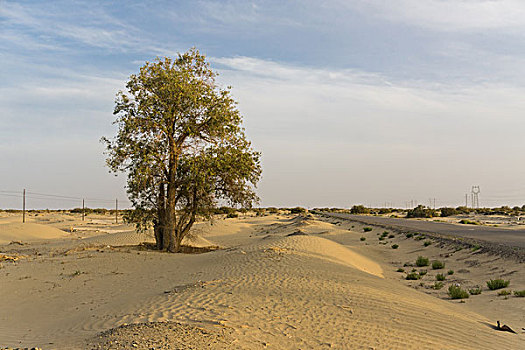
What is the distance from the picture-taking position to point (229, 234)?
44.8 m

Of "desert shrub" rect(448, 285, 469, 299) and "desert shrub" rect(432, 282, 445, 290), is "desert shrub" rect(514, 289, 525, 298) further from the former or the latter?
"desert shrub" rect(432, 282, 445, 290)

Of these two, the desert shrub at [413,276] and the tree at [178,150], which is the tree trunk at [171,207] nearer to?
the tree at [178,150]

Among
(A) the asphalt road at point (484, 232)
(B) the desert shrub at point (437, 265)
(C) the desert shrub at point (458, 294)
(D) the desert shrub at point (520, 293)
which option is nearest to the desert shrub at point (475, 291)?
(C) the desert shrub at point (458, 294)

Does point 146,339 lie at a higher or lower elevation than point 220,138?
lower

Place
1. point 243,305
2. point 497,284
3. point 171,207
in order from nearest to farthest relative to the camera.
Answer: point 243,305, point 497,284, point 171,207

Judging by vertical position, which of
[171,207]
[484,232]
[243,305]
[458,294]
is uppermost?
[171,207]

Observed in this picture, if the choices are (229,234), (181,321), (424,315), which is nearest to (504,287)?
(424,315)

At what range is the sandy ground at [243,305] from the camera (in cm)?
799

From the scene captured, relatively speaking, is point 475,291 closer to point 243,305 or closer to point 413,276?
point 413,276

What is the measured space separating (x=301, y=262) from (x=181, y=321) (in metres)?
8.59

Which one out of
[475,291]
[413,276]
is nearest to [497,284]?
[475,291]

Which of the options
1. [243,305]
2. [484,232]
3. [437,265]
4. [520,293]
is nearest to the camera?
[243,305]

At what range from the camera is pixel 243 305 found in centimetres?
996

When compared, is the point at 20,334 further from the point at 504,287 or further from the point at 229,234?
the point at 229,234
